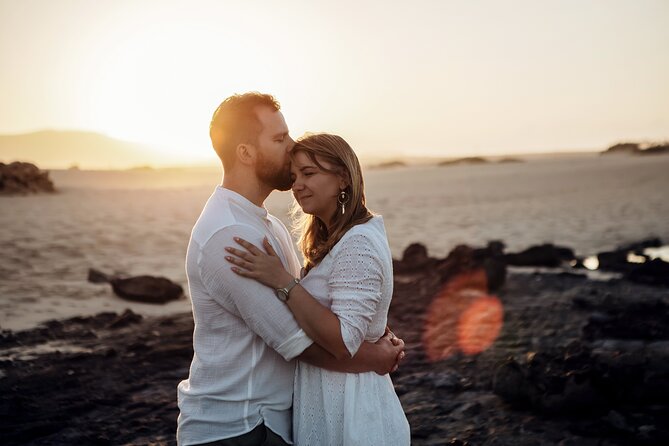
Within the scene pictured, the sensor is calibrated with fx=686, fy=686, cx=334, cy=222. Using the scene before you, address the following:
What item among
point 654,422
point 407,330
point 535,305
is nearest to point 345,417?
point 654,422

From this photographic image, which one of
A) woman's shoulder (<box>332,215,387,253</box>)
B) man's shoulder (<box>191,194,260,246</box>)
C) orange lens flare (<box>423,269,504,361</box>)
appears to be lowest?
orange lens flare (<box>423,269,504,361</box>)

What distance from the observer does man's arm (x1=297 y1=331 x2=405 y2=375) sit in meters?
3.48

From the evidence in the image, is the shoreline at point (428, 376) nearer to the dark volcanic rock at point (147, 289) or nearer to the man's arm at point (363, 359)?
the dark volcanic rock at point (147, 289)

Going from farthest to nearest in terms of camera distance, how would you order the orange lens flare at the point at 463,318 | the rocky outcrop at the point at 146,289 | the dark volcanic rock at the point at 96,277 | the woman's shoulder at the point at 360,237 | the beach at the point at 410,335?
1. the dark volcanic rock at the point at 96,277
2. the rocky outcrop at the point at 146,289
3. the orange lens flare at the point at 463,318
4. the beach at the point at 410,335
5. the woman's shoulder at the point at 360,237

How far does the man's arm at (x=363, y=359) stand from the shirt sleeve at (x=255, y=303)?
0.09 metres

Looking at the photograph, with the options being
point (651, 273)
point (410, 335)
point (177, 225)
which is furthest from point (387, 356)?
point (177, 225)

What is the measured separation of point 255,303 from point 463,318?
7783 millimetres

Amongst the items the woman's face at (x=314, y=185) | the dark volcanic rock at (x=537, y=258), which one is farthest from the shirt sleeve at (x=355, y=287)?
the dark volcanic rock at (x=537, y=258)

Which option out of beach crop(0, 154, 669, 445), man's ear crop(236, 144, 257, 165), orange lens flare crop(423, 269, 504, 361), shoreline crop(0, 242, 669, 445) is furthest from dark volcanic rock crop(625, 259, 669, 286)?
man's ear crop(236, 144, 257, 165)

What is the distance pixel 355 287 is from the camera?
3.40 m

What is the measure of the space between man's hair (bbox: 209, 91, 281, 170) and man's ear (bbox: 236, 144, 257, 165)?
0.02m

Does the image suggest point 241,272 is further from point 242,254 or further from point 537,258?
point 537,258

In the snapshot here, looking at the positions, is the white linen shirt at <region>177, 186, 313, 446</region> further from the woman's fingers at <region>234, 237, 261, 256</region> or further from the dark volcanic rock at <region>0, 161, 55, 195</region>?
the dark volcanic rock at <region>0, 161, 55, 195</region>

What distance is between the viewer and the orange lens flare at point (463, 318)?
9.13 metres
